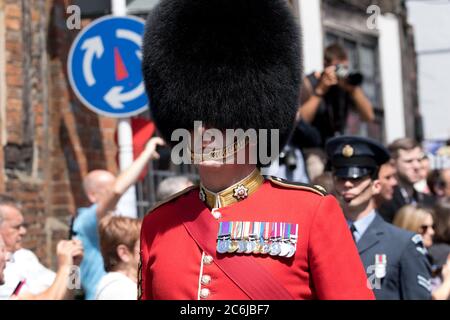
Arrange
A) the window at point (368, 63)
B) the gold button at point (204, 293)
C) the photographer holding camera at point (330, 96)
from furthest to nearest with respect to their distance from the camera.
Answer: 1. the window at point (368, 63)
2. the photographer holding camera at point (330, 96)
3. the gold button at point (204, 293)

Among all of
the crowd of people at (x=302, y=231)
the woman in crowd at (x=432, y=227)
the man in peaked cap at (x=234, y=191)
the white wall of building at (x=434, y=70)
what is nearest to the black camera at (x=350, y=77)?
the crowd of people at (x=302, y=231)

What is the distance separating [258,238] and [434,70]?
9792mm

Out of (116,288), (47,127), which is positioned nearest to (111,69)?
(47,127)

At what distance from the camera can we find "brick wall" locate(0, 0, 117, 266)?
25.6 feet

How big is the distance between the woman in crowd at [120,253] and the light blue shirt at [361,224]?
3.50ft

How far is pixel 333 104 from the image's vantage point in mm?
7887

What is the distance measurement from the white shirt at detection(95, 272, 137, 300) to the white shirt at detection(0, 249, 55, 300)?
0.36 metres

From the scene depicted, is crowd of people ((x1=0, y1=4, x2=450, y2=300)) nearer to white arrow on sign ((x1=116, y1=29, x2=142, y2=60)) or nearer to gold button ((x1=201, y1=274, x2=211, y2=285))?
gold button ((x1=201, y1=274, x2=211, y2=285))

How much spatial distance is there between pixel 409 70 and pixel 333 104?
6.19 metres

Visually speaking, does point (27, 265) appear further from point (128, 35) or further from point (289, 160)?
point (289, 160)

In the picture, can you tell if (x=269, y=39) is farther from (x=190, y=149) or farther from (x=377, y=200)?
(x=377, y=200)

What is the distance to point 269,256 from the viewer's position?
3.43 metres

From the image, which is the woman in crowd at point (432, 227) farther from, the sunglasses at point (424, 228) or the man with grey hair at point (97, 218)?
the man with grey hair at point (97, 218)

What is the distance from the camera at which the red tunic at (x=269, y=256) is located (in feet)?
10.9
